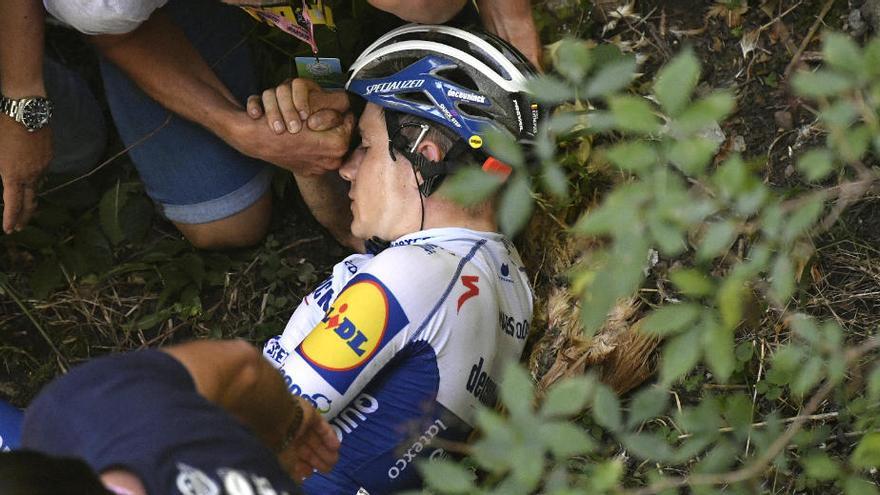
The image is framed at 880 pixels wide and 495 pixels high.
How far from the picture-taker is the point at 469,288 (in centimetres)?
304

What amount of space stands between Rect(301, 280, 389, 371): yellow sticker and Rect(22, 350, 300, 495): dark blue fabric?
0.94 metres

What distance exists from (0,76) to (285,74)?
114cm

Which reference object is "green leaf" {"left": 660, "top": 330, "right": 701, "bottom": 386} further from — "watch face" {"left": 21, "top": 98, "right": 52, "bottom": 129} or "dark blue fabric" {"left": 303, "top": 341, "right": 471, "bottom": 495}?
"watch face" {"left": 21, "top": 98, "right": 52, "bottom": 129}

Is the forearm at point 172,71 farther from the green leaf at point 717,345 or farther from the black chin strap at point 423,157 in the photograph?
the green leaf at point 717,345

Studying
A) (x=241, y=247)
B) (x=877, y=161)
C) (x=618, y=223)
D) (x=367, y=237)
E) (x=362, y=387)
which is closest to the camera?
(x=618, y=223)

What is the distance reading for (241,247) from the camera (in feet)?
14.1

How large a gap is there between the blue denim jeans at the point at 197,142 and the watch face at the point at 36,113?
1.63 feet

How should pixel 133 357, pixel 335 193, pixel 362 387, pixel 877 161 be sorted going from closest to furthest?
pixel 133 357, pixel 362 387, pixel 877 161, pixel 335 193

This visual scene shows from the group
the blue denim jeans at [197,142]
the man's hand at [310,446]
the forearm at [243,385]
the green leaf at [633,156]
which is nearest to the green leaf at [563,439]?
the green leaf at [633,156]

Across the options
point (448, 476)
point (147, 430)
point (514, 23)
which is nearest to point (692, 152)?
point (448, 476)

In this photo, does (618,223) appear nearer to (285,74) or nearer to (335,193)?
(335,193)

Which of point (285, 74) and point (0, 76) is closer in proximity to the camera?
point (0, 76)

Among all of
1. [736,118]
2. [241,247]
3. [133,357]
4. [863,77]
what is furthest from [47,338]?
[863,77]

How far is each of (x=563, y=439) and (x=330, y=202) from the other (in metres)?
2.59
